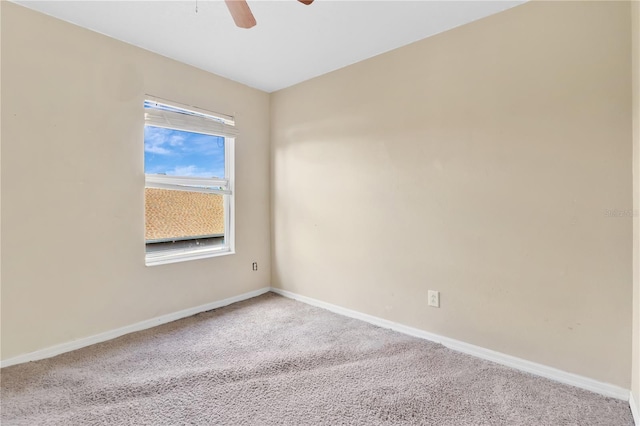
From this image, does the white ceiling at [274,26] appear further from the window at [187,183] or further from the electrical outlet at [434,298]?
the electrical outlet at [434,298]

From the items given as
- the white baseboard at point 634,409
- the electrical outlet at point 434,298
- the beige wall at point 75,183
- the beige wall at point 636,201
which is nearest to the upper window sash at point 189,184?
the beige wall at point 75,183

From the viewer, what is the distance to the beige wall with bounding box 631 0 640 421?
1429 mm

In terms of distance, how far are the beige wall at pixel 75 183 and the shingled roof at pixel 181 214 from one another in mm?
137

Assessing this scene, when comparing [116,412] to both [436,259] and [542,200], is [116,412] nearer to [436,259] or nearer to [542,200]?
[436,259]

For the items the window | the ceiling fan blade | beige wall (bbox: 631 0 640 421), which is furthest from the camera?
the window

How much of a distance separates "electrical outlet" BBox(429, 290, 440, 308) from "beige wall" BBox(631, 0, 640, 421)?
1031 mm

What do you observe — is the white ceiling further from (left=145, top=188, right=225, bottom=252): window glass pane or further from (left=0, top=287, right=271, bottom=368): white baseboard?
(left=0, top=287, right=271, bottom=368): white baseboard

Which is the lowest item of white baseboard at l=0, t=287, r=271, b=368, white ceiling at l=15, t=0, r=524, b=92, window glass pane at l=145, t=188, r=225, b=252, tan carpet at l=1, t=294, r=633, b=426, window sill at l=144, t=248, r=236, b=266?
tan carpet at l=1, t=294, r=633, b=426

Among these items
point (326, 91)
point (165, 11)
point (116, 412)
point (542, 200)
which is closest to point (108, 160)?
point (165, 11)

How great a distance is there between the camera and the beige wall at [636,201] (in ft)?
4.69

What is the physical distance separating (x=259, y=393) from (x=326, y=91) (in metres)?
2.62

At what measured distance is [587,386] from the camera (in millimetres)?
1673

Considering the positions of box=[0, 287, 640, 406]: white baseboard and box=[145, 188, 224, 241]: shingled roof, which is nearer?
box=[0, 287, 640, 406]: white baseboard

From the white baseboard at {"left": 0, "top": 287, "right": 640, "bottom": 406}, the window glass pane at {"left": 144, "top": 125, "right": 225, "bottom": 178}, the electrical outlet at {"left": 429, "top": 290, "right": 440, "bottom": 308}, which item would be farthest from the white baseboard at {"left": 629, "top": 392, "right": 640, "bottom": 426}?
the window glass pane at {"left": 144, "top": 125, "right": 225, "bottom": 178}
